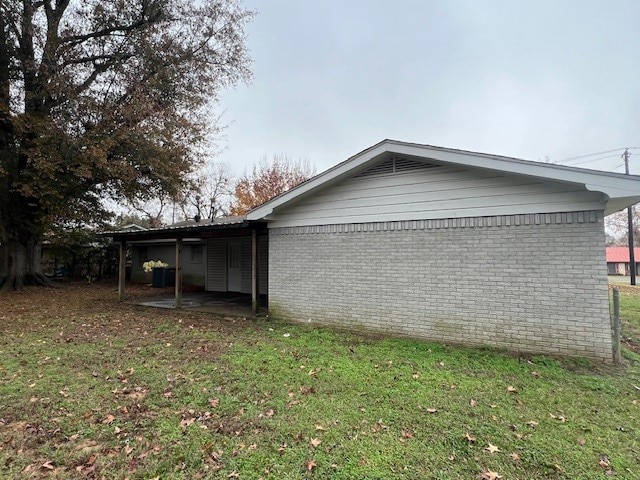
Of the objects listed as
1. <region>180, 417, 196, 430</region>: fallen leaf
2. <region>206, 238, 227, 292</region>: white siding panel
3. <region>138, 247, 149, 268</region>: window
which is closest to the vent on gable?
<region>180, 417, 196, 430</region>: fallen leaf

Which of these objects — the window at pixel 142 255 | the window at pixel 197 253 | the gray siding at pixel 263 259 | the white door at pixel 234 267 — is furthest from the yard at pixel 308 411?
the window at pixel 142 255

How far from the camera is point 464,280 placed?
6.16m

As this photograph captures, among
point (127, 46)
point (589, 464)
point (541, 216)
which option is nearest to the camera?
point (589, 464)

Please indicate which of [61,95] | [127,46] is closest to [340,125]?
[127,46]

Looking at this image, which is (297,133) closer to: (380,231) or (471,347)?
(380,231)

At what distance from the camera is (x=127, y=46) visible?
1340cm

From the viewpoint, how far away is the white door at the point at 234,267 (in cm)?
1402

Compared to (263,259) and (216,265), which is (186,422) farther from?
(216,265)

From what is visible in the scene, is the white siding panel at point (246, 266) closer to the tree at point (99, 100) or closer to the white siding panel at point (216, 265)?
the white siding panel at point (216, 265)

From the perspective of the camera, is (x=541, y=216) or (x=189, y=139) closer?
(x=541, y=216)

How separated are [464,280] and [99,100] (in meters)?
13.8

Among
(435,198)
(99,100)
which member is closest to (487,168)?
(435,198)

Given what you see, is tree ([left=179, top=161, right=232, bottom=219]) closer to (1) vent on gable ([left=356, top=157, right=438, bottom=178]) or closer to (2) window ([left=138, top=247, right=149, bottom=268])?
(2) window ([left=138, top=247, right=149, bottom=268])

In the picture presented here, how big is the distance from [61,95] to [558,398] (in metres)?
15.8
